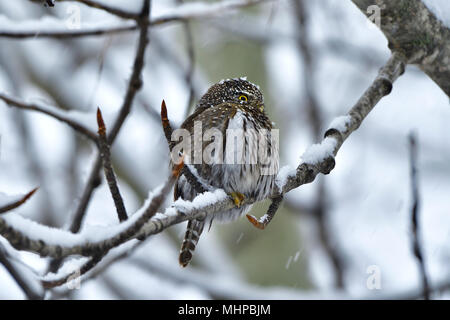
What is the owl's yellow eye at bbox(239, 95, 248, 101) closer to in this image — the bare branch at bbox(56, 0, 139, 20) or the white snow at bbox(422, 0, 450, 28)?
the bare branch at bbox(56, 0, 139, 20)

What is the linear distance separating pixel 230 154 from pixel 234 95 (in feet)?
1.93

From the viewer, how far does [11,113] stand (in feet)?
19.2

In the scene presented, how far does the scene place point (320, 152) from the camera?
2.44 metres

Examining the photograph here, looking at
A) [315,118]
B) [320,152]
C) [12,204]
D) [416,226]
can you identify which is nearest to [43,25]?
[320,152]

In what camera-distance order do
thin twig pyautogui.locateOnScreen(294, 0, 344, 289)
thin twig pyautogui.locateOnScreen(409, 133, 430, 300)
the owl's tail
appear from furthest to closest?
1. thin twig pyautogui.locateOnScreen(294, 0, 344, 289)
2. the owl's tail
3. thin twig pyautogui.locateOnScreen(409, 133, 430, 300)

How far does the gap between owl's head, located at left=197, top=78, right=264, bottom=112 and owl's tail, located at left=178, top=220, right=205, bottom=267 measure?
2.43ft

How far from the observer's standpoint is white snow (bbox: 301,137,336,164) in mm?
2413

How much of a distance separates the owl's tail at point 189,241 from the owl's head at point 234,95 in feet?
2.43

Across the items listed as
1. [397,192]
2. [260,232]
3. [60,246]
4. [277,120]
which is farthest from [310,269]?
[60,246]

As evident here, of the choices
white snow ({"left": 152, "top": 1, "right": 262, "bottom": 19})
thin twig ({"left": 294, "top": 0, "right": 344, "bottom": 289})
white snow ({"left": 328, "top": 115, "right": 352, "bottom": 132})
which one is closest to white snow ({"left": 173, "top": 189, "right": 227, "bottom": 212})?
white snow ({"left": 328, "top": 115, "right": 352, "bottom": 132})

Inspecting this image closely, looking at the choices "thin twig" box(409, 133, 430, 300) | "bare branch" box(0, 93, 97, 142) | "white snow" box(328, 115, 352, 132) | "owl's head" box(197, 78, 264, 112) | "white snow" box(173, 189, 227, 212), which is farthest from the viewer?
"owl's head" box(197, 78, 264, 112)

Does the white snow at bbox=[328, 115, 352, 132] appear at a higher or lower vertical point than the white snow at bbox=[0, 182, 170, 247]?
higher

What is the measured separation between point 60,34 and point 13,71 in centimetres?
323
